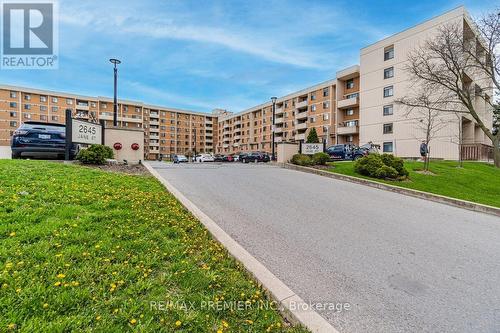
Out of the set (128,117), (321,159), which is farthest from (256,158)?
(128,117)

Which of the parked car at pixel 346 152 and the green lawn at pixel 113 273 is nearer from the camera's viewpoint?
the green lawn at pixel 113 273

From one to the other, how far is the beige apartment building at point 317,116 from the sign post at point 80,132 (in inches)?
253

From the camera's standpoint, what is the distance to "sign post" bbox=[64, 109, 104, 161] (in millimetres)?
10521

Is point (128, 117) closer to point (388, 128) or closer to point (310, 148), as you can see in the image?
point (388, 128)

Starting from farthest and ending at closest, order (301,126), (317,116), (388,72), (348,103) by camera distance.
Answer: (301,126)
(317,116)
(348,103)
(388,72)

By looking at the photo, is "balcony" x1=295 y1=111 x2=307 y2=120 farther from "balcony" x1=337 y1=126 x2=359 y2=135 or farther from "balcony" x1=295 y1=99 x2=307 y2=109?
"balcony" x1=337 y1=126 x2=359 y2=135

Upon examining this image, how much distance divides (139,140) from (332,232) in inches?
472

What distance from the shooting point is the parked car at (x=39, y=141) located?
33.9 ft

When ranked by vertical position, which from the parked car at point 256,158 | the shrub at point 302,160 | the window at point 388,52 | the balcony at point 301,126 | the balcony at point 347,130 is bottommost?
the shrub at point 302,160

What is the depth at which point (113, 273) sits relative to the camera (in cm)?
293

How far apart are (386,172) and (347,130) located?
30.2 meters

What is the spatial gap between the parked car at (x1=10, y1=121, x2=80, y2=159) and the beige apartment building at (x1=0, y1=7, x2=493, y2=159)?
7.04m

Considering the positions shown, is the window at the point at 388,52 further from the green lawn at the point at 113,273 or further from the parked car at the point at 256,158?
the green lawn at the point at 113,273

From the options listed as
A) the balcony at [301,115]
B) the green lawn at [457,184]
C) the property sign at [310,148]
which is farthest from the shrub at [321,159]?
the balcony at [301,115]
